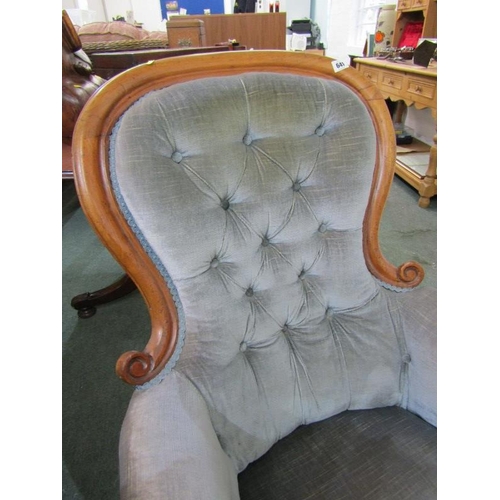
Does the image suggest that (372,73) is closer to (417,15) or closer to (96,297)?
(417,15)

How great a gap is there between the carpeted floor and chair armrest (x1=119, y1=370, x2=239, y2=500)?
1.86ft

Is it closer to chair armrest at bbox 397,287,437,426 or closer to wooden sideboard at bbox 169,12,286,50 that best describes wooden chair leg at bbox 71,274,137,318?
chair armrest at bbox 397,287,437,426

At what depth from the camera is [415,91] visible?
2186 millimetres

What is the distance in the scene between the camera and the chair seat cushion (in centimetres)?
58

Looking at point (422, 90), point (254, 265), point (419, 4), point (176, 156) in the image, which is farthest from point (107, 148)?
point (419, 4)

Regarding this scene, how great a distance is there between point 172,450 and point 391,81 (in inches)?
106

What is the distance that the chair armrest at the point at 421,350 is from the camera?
2.25ft

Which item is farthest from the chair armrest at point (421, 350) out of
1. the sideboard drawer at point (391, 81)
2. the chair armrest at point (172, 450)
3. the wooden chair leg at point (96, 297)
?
the sideboard drawer at point (391, 81)

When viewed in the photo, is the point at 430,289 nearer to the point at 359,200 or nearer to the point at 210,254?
the point at 359,200

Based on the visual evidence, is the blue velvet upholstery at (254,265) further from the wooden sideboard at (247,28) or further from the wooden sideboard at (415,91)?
the wooden sideboard at (247,28)

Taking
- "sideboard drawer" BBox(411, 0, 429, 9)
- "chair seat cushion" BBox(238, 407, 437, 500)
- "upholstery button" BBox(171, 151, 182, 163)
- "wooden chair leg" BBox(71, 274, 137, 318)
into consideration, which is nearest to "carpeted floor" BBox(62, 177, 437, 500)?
"wooden chair leg" BBox(71, 274, 137, 318)

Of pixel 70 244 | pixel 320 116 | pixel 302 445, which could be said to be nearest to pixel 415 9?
pixel 320 116
